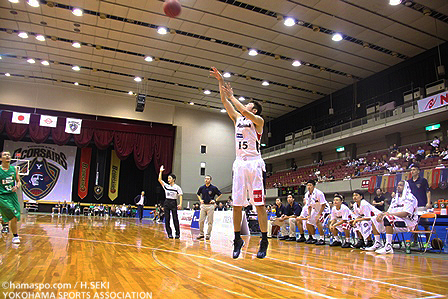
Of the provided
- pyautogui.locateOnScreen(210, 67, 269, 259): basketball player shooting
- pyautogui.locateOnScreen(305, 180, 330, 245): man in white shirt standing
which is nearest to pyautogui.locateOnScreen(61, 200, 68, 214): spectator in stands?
pyautogui.locateOnScreen(305, 180, 330, 245): man in white shirt standing

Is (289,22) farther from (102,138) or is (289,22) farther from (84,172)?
(84,172)

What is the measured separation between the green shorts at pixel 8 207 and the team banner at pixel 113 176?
76.4 feet

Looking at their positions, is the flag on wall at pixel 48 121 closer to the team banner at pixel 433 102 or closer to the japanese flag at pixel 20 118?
the japanese flag at pixel 20 118

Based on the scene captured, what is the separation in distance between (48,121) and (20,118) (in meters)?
1.70


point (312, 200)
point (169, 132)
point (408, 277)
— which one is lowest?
point (408, 277)

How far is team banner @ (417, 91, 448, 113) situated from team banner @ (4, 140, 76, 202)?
80.4 ft

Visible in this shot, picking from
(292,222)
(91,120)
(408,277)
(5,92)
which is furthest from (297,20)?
(5,92)

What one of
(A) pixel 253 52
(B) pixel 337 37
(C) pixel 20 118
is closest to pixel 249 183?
(B) pixel 337 37

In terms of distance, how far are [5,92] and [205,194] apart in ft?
67.8

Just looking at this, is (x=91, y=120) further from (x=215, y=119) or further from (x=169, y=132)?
(x=215, y=119)

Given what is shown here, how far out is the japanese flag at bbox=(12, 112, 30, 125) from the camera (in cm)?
2186

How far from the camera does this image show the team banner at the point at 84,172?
2673cm

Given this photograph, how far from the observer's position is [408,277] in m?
3.53

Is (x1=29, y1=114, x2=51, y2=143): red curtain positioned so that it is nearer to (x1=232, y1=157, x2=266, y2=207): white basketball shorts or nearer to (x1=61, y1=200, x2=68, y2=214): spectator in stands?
(x1=61, y1=200, x2=68, y2=214): spectator in stands
